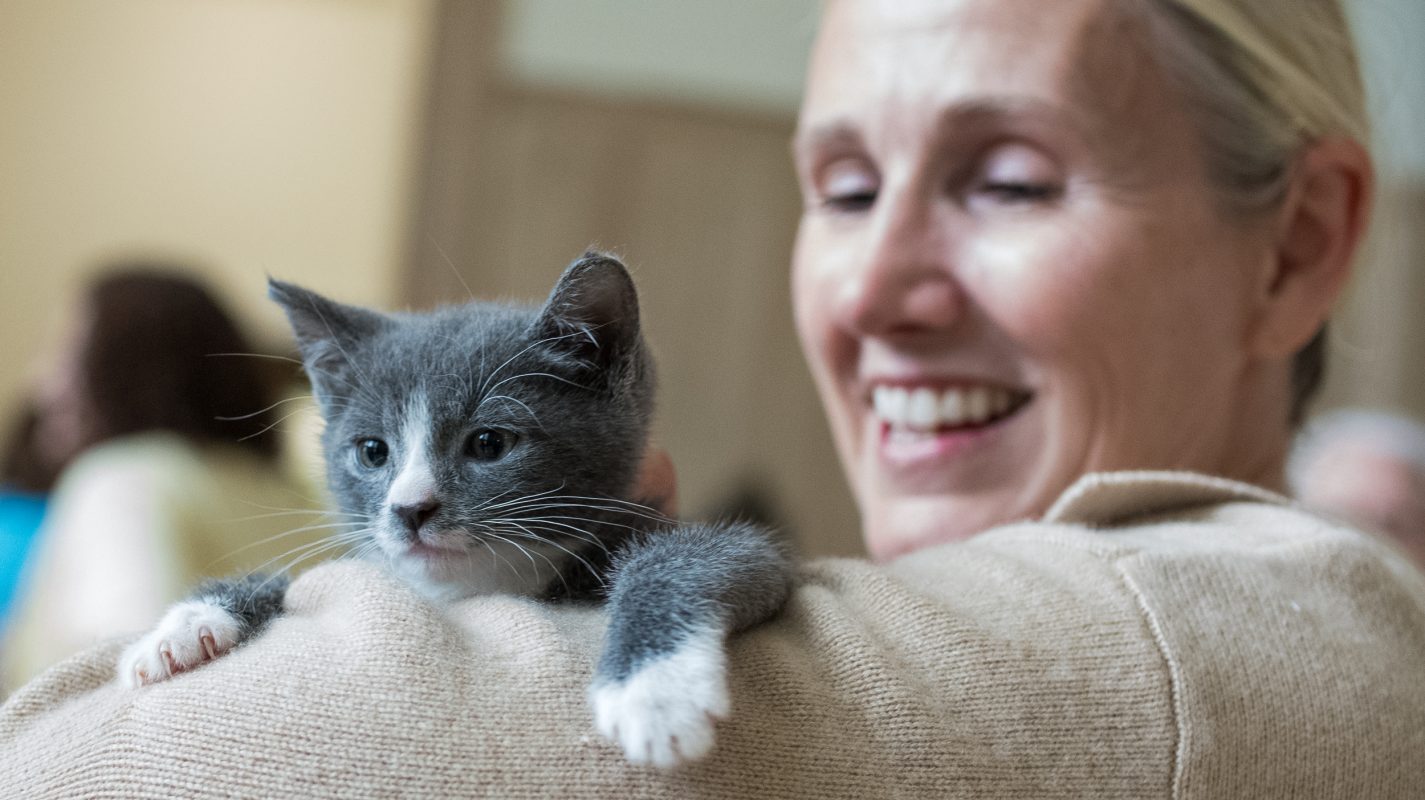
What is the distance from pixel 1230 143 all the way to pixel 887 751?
0.95m

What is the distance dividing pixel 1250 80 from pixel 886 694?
994mm

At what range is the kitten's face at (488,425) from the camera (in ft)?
3.49

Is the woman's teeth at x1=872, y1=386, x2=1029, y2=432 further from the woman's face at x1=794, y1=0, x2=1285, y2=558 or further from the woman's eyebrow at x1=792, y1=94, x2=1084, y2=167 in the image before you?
the woman's eyebrow at x1=792, y1=94, x2=1084, y2=167

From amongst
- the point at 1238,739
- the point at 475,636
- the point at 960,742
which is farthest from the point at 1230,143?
the point at 475,636

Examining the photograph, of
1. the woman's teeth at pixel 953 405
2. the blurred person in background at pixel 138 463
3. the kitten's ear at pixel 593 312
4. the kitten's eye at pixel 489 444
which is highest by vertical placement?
the kitten's ear at pixel 593 312

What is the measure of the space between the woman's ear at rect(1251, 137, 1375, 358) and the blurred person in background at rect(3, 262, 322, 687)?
171cm

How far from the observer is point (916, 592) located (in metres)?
0.92

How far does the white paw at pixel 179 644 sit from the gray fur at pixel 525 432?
5 cm

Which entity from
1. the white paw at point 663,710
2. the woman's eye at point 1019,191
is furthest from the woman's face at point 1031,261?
the white paw at point 663,710

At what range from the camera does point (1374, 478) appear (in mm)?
3207

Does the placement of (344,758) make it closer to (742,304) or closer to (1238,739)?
(1238,739)

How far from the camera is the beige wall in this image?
544 centimetres

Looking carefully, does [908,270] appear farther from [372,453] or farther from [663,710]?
[663,710]

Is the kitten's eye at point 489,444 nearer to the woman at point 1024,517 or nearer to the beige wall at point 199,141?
the woman at point 1024,517
